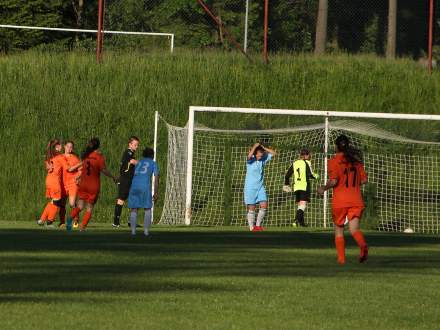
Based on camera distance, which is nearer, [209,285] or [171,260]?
[209,285]

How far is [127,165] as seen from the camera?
2825 cm

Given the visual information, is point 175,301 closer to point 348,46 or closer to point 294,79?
point 294,79

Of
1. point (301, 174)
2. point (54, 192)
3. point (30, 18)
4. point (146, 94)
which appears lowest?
point (54, 192)

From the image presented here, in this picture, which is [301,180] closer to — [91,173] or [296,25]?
[91,173]

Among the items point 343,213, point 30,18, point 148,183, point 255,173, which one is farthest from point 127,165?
point 30,18

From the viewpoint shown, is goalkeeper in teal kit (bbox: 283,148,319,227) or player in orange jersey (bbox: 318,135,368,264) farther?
goalkeeper in teal kit (bbox: 283,148,319,227)

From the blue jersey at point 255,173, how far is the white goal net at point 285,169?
2.95 meters

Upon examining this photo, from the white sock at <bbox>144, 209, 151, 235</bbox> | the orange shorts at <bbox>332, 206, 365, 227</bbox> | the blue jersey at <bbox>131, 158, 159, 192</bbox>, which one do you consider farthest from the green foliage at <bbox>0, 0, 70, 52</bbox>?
the orange shorts at <bbox>332, 206, 365, 227</bbox>

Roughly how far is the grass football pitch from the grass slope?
13.1m

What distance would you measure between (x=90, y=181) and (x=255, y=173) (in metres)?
4.68

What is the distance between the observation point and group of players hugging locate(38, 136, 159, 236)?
2319 cm

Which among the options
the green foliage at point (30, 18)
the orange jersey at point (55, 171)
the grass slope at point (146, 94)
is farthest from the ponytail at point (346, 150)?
the green foliage at point (30, 18)

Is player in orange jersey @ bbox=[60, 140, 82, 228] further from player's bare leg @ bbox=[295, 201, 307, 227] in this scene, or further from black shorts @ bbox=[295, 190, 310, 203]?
black shorts @ bbox=[295, 190, 310, 203]

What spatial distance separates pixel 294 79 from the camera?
37.1 meters
